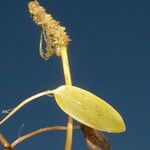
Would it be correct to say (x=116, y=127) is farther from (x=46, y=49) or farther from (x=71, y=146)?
(x=46, y=49)

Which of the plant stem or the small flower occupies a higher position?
the small flower

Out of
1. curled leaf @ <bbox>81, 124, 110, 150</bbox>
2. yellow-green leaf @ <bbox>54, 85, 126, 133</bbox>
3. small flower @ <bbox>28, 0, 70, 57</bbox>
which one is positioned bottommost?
curled leaf @ <bbox>81, 124, 110, 150</bbox>

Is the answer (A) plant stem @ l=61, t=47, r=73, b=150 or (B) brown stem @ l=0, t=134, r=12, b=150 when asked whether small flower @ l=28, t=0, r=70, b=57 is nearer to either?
(A) plant stem @ l=61, t=47, r=73, b=150

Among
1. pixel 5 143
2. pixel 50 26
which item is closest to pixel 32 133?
pixel 5 143

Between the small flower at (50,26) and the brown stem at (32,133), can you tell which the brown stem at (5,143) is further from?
the small flower at (50,26)

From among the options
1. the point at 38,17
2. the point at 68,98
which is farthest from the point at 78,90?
the point at 38,17

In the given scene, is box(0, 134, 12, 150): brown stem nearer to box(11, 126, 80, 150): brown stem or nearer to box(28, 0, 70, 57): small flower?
box(11, 126, 80, 150): brown stem

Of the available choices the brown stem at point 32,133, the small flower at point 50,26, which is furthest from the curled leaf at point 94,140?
the small flower at point 50,26

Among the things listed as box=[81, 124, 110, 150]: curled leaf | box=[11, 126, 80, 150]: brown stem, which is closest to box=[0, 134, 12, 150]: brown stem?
box=[11, 126, 80, 150]: brown stem
